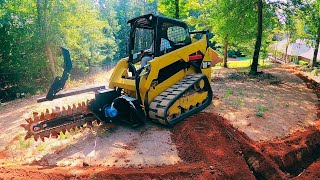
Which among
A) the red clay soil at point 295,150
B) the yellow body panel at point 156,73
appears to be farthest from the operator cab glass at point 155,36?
the red clay soil at point 295,150

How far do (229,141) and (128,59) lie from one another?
386 cm

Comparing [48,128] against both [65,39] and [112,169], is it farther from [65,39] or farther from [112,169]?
[65,39]

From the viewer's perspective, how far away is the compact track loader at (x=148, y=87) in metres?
6.18

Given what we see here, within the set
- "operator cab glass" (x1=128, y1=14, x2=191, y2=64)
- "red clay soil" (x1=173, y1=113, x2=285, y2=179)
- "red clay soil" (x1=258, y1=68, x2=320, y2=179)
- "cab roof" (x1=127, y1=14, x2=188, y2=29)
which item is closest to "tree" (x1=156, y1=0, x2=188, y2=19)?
"operator cab glass" (x1=128, y1=14, x2=191, y2=64)

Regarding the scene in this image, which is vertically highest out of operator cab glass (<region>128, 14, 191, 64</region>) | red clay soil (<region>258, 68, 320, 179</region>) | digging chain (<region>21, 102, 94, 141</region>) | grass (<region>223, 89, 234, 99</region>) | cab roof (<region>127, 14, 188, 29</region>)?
cab roof (<region>127, 14, 188, 29</region>)

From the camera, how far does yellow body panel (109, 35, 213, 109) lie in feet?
22.2

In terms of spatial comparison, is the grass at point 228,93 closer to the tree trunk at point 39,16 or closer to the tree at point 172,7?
the tree at point 172,7

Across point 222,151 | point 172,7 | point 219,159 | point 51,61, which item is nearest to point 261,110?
point 222,151

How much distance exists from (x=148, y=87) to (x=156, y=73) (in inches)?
17.8

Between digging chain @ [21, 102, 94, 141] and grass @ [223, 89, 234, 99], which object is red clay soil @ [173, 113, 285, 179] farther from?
grass @ [223, 89, 234, 99]

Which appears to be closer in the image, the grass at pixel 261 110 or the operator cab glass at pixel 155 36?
the operator cab glass at pixel 155 36

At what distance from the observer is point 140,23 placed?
7.91 meters

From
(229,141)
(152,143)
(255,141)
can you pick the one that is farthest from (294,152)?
(152,143)

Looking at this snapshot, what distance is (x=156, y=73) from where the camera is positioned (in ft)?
22.7
